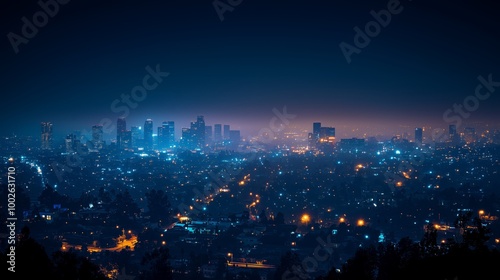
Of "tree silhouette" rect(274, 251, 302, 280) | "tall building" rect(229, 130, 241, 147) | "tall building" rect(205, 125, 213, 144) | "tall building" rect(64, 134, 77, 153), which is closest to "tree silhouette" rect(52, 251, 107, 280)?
"tree silhouette" rect(274, 251, 302, 280)

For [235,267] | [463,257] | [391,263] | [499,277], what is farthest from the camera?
[235,267]

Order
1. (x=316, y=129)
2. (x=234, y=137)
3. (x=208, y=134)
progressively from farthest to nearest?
(x=234, y=137) → (x=208, y=134) → (x=316, y=129)

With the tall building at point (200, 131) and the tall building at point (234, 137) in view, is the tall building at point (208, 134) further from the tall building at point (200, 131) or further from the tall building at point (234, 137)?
the tall building at point (234, 137)

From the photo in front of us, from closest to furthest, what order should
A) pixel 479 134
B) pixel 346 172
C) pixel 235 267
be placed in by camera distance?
pixel 235 267
pixel 346 172
pixel 479 134

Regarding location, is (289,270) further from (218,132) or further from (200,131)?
(218,132)

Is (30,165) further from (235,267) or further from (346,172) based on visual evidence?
(235,267)

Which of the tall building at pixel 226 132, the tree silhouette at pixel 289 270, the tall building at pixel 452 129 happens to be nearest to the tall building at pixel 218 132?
the tall building at pixel 226 132

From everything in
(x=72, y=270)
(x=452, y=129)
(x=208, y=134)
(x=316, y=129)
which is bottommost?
(x=72, y=270)

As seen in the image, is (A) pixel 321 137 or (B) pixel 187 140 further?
(B) pixel 187 140

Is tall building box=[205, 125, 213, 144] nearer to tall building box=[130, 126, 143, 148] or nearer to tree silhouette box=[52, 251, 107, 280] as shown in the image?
tall building box=[130, 126, 143, 148]

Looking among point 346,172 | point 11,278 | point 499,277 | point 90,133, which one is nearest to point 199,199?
point 346,172

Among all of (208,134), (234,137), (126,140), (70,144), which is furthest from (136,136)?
(234,137)
